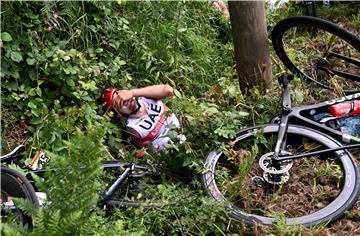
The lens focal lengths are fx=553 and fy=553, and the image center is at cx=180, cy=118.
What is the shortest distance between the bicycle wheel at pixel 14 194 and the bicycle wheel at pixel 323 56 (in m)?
2.55

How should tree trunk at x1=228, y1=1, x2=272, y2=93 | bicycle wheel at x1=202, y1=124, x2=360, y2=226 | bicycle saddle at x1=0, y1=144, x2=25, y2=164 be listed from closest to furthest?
bicycle wheel at x1=202, y1=124, x2=360, y2=226, bicycle saddle at x1=0, y1=144, x2=25, y2=164, tree trunk at x1=228, y1=1, x2=272, y2=93

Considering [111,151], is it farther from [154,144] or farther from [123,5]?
[123,5]

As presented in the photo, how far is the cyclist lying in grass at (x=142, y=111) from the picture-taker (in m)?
4.43

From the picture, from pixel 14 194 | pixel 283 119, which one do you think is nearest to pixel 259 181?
pixel 283 119

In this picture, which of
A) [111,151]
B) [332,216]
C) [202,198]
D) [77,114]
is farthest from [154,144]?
[332,216]

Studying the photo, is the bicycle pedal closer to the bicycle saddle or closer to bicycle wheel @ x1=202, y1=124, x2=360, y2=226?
bicycle wheel @ x1=202, y1=124, x2=360, y2=226

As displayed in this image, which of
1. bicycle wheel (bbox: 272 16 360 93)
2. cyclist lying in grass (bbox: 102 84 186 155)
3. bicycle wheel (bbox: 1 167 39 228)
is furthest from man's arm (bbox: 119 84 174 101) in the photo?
bicycle wheel (bbox: 1 167 39 228)

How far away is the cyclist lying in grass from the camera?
4426mm

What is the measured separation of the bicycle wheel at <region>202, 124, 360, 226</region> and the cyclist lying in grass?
30.0 inches

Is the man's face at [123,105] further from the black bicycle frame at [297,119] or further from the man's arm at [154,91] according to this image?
the black bicycle frame at [297,119]

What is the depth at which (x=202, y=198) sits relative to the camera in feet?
11.1

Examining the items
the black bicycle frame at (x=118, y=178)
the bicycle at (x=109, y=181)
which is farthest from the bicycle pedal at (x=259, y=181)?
the black bicycle frame at (x=118, y=178)

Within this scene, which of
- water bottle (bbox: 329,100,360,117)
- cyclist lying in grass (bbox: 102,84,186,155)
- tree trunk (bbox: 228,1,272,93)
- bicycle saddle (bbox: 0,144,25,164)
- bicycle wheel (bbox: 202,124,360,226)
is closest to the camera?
bicycle wheel (bbox: 202,124,360,226)

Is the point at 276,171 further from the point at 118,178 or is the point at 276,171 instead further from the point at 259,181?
the point at 118,178
